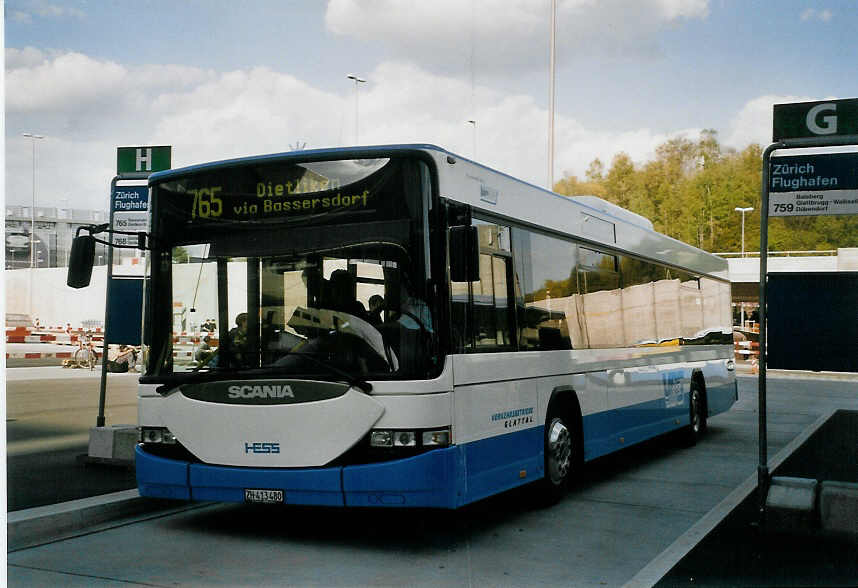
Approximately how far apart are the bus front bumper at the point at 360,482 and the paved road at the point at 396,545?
414 millimetres

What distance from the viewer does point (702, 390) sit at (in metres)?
14.7

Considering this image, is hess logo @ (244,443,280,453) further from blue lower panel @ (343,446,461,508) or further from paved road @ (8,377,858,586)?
paved road @ (8,377,858,586)

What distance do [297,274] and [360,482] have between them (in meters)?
1.54

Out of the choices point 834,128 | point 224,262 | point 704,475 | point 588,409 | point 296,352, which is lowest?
point 704,475

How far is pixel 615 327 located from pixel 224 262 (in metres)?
4.83

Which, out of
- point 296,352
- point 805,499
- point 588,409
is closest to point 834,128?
point 805,499

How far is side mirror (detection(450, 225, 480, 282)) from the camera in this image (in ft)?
23.2

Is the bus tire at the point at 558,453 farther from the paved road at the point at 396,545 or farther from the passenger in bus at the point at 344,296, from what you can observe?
the passenger in bus at the point at 344,296

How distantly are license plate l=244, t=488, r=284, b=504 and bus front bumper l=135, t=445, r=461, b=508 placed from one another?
2cm

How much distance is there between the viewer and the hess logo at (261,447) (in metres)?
7.09

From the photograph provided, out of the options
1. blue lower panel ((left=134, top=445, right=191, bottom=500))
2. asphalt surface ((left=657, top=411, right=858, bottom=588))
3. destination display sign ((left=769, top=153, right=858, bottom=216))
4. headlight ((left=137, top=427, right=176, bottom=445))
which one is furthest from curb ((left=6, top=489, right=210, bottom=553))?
destination display sign ((left=769, top=153, right=858, bottom=216))

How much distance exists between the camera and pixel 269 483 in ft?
23.2

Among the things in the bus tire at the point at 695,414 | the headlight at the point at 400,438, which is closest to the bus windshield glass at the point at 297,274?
the headlight at the point at 400,438

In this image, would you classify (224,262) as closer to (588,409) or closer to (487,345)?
(487,345)
